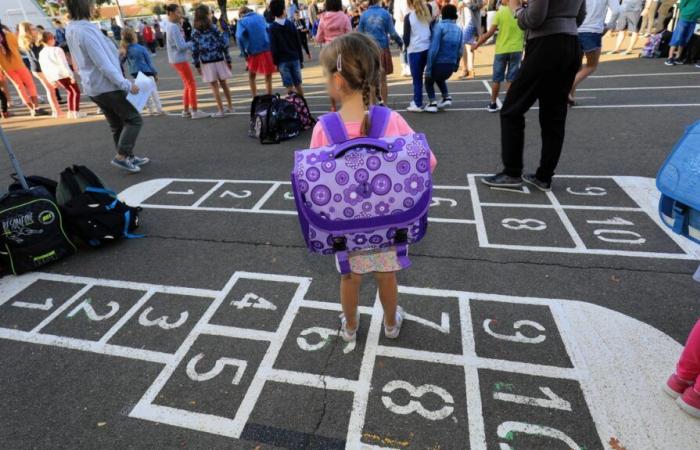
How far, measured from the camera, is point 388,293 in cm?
238

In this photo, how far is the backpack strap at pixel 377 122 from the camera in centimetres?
198

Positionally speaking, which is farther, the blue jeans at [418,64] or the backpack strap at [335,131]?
the blue jeans at [418,64]

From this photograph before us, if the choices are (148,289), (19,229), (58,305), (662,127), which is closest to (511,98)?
(662,127)

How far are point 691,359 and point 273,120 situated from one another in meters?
5.93

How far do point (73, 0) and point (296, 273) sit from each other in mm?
4145

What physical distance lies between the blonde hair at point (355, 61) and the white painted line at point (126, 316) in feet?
7.68

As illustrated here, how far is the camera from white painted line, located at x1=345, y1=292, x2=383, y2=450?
207 centimetres

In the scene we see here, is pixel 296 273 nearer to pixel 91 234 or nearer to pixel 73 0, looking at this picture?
pixel 91 234

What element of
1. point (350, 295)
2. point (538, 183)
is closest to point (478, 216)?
point (538, 183)

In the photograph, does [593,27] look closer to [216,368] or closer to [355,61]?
[355,61]

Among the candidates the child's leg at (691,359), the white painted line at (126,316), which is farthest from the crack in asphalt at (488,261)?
the child's leg at (691,359)

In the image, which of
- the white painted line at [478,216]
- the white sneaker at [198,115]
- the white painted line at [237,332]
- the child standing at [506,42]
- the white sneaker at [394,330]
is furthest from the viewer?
the white sneaker at [198,115]

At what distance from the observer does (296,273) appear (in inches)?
133

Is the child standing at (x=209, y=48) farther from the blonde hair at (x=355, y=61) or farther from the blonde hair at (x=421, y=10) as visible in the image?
the blonde hair at (x=355, y=61)
